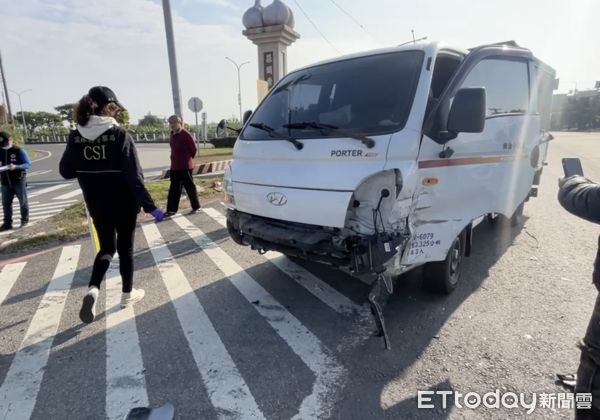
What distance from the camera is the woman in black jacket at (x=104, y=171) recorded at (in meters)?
3.17

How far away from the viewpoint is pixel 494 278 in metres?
4.16

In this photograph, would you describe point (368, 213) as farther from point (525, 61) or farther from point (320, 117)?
point (525, 61)

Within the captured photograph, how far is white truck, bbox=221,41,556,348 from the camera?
112 inches

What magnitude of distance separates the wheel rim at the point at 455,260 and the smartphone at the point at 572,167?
72.6 inches

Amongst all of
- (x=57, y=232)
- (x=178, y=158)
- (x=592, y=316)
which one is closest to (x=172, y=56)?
(x=178, y=158)

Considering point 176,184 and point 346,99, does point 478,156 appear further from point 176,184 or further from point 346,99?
point 176,184

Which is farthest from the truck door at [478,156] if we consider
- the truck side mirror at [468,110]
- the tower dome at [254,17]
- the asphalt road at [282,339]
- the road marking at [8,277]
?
the tower dome at [254,17]

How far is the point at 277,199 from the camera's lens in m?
3.24

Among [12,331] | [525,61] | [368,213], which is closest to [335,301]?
[368,213]

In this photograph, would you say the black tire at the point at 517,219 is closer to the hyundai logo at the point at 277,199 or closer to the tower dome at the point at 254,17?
the hyundai logo at the point at 277,199

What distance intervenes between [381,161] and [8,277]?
4.65m

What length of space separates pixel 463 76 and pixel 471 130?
595mm

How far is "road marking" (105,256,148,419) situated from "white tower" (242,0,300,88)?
17.1 metres

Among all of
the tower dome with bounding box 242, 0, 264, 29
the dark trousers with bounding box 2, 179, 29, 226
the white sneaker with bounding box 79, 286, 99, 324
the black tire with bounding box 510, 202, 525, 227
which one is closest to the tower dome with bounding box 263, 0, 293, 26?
the tower dome with bounding box 242, 0, 264, 29
